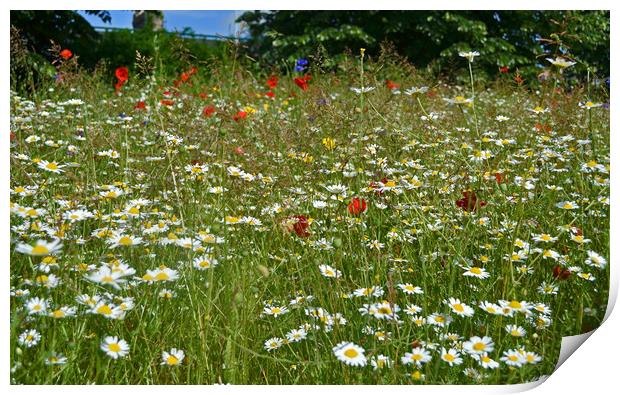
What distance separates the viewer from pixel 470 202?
1.36 metres

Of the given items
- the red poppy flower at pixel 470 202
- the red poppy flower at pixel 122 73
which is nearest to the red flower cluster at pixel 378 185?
the red poppy flower at pixel 470 202

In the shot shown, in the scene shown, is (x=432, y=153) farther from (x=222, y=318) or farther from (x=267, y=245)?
(x=222, y=318)

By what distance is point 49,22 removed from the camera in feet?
5.38

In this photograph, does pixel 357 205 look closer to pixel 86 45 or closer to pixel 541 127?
pixel 541 127

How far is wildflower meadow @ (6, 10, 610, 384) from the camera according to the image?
1.06 m

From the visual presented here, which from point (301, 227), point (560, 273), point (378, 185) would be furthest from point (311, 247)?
point (560, 273)

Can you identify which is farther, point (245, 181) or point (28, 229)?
point (245, 181)

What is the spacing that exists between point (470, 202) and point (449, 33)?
55 cm

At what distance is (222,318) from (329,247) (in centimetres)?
25

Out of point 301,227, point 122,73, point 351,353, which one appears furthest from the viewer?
point 122,73

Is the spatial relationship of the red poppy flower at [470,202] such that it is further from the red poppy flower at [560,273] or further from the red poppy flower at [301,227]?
the red poppy flower at [301,227]

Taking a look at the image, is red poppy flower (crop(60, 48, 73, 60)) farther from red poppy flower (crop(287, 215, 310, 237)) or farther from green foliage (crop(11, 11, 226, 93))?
red poppy flower (crop(287, 215, 310, 237))

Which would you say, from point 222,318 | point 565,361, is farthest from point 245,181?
point 565,361

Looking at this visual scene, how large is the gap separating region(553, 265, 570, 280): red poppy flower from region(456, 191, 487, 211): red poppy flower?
20 centimetres
